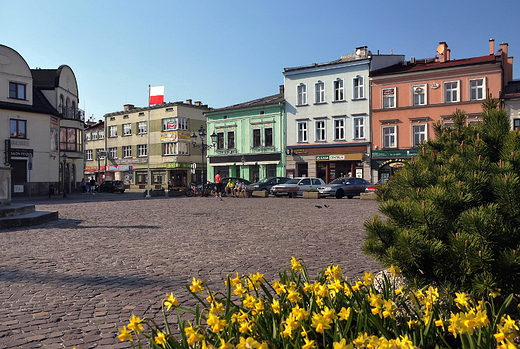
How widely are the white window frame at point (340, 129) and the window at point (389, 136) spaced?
3.68m

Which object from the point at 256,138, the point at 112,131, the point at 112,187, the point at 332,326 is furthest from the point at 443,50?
the point at 112,131

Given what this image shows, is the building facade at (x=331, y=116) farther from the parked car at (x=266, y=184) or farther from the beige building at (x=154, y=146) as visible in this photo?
the beige building at (x=154, y=146)

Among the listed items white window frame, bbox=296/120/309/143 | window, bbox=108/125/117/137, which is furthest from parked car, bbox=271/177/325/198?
window, bbox=108/125/117/137

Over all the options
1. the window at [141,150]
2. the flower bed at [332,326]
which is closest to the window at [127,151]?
the window at [141,150]

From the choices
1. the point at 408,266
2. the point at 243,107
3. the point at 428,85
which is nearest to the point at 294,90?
the point at 243,107

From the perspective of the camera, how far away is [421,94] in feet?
121

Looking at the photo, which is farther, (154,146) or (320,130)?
(154,146)

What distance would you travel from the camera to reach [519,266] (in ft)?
9.41

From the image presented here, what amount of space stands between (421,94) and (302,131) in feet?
37.4

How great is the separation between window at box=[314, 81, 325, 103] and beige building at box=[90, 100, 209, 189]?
21447mm

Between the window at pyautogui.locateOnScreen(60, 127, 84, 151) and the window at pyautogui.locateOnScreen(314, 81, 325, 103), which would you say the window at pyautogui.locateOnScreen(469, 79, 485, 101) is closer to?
the window at pyautogui.locateOnScreen(314, 81, 325, 103)

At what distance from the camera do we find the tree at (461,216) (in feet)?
9.59

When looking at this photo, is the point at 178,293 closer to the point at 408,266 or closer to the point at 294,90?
the point at 408,266

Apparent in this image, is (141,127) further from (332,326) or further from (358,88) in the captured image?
(332,326)
